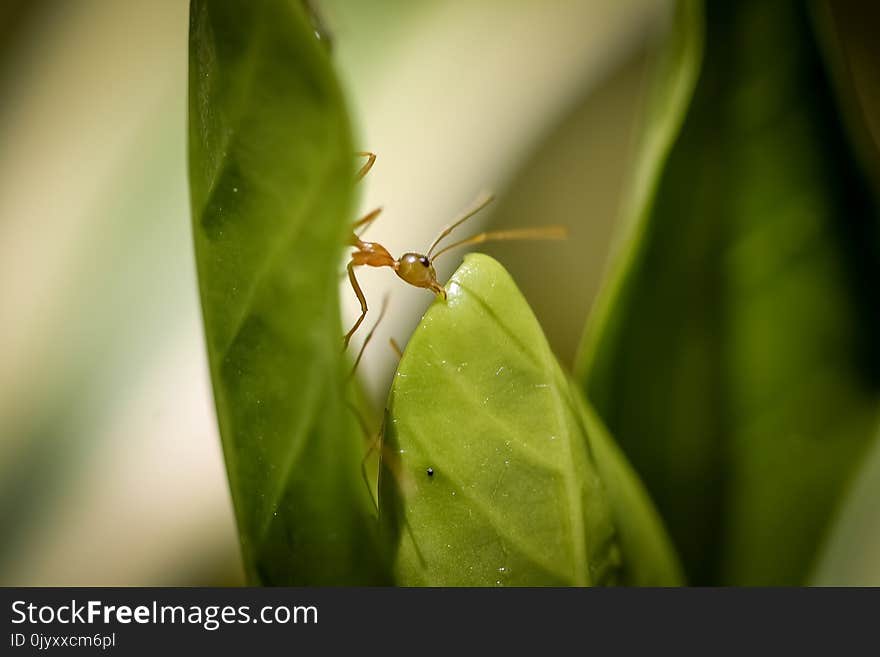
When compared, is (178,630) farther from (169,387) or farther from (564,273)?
(564,273)

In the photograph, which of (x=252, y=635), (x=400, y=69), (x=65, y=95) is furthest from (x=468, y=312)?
(x=65, y=95)

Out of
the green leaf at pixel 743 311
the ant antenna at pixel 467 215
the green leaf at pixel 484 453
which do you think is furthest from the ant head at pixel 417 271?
the green leaf at pixel 484 453

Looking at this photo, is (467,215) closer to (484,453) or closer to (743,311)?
(743,311)

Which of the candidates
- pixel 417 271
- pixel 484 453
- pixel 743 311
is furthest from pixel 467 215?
pixel 484 453

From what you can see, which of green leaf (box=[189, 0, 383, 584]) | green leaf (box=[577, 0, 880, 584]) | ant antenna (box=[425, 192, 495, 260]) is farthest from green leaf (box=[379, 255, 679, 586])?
ant antenna (box=[425, 192, 495, 260])

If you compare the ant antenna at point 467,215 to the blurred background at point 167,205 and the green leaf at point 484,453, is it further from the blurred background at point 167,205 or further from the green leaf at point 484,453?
the green leaf at point 484,453
